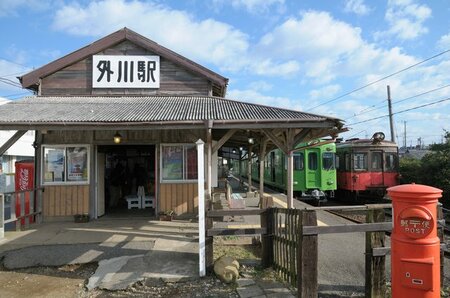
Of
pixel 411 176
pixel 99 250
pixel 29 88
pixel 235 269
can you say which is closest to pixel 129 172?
pixel 29 88

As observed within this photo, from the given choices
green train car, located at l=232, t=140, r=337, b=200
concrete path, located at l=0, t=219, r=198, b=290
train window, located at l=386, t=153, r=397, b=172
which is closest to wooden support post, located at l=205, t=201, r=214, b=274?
concrete path, located at l=0, t=219, r=198, b=290

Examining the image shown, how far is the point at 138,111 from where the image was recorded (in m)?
9.36

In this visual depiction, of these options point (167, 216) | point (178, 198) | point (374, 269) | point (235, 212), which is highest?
point (235, 212)

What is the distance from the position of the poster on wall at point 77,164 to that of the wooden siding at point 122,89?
1.91 meters

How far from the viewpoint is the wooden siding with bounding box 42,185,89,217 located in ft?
35.3

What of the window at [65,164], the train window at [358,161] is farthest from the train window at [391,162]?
the window at [65,164]

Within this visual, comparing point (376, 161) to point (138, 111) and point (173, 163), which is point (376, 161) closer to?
point (173, 163)

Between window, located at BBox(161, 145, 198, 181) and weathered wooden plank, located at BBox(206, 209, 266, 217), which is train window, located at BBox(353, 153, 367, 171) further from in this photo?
weathered wooden plank, located at BBox(206, 209, 266, 217)

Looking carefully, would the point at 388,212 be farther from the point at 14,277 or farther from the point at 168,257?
the point at 14,277

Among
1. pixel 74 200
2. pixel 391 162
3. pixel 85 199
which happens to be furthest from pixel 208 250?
pixel 391 162

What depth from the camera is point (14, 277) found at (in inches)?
256

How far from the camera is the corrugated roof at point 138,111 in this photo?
8320 millimetres

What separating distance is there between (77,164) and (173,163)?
2716 mm

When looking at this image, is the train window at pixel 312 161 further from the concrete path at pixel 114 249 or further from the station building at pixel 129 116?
the concrete path at pixel 114 249
